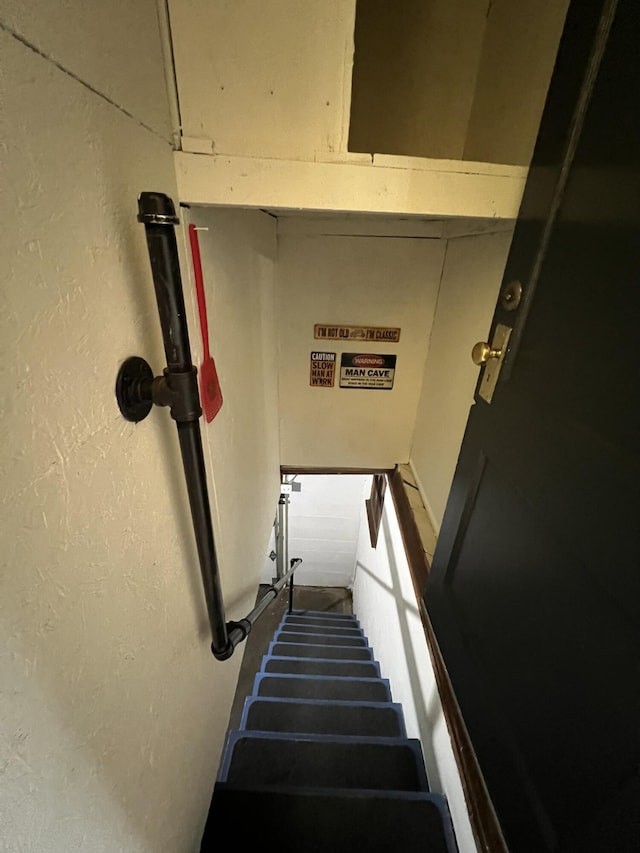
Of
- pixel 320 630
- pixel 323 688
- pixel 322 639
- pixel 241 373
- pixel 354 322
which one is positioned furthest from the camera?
pixel 320 630

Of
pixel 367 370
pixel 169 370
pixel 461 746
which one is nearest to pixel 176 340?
pixel 169 370

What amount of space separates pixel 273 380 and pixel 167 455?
1.20 metres

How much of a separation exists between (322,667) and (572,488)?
248cm

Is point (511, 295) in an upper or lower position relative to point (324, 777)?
upper

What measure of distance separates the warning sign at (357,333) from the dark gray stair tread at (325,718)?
1.92 meters

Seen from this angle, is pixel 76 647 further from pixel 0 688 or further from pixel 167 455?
pixel 167 455

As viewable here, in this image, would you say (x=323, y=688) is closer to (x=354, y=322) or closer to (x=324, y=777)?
(x=324, y=777)

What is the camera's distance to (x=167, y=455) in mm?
674

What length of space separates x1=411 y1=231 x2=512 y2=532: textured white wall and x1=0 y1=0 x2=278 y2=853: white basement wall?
968 millimetres

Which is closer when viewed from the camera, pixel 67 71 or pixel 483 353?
pixel 67 71

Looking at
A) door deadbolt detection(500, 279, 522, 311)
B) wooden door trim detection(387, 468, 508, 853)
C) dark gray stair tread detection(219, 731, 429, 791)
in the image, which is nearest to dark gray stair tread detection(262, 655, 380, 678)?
dark gray stair tread detection(219, 731, 429, 791)

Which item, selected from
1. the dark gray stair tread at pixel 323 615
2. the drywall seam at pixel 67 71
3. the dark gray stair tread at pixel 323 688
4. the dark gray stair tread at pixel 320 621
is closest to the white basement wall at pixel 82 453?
the drywall seam at pixel 67 71

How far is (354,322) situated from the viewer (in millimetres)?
1764

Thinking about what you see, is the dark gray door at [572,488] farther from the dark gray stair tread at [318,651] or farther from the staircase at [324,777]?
the dark gray stair tread at [318,651]
